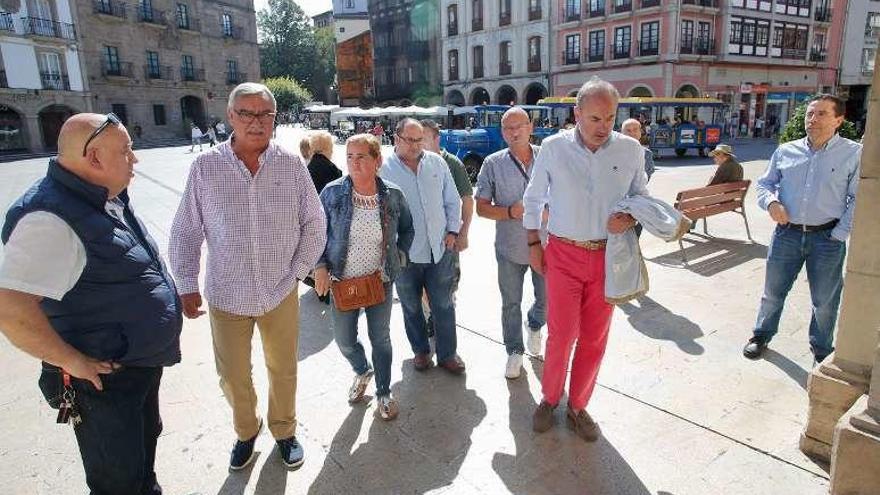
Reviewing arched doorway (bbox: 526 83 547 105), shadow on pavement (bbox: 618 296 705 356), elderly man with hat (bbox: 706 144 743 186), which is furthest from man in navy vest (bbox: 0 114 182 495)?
arched doorway (bbox: 526 83 547 105)

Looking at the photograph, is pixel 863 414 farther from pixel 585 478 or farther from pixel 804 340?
pixel 804 340

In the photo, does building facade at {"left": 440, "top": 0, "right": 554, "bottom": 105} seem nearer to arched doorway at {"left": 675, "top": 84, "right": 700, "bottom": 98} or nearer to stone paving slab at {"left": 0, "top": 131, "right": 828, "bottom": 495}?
arched doorway at {"left": 675, "top": 84, "right": 700, "bottom": 98}

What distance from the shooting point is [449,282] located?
3.78 meters

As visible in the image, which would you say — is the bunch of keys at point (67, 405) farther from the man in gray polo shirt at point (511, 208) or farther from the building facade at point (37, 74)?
the building facade at point (37, 74)

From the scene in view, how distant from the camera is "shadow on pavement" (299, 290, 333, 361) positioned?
14.2 ft

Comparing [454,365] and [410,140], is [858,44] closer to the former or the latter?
[410,140]

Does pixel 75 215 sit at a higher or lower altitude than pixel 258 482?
higher

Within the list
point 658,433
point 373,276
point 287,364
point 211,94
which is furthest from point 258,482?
point 211,94

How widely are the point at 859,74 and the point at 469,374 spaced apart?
46.9m

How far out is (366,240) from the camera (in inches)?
125

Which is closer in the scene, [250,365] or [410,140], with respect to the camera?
[250,365]

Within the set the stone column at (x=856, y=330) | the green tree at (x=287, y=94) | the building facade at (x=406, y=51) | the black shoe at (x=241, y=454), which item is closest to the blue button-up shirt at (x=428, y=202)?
the black shoe at (x=241, y=454)

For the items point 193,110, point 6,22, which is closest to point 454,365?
point 6,22

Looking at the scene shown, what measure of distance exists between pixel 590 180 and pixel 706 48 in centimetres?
3240
